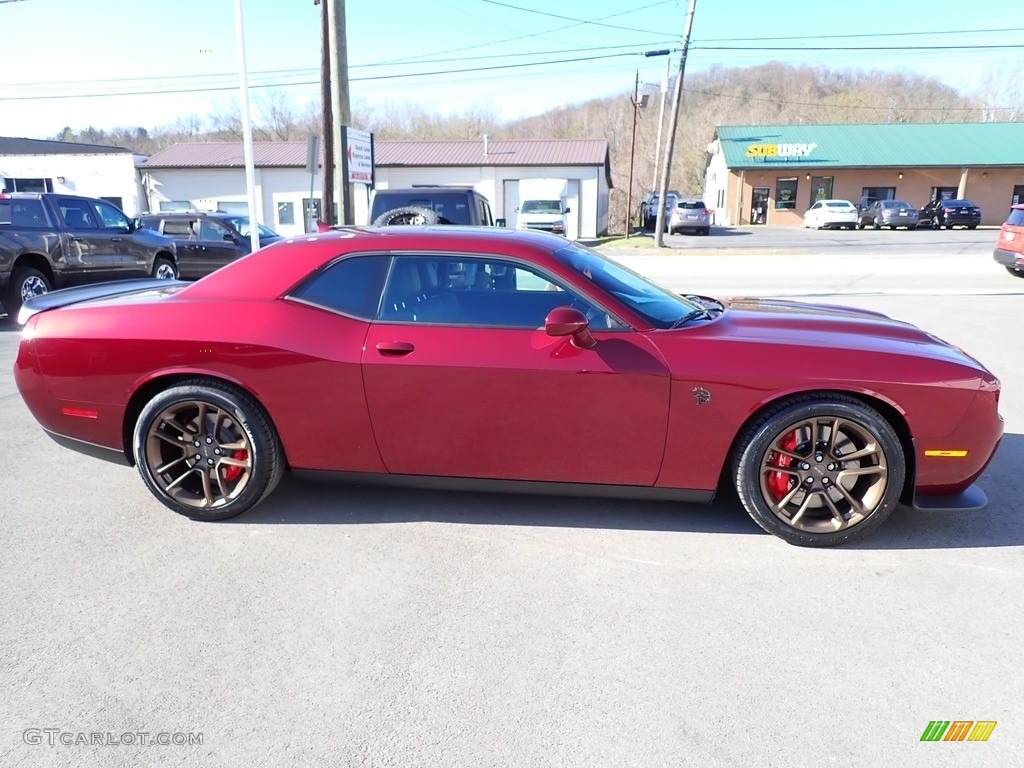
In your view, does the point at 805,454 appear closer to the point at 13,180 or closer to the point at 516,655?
the point at 516,655

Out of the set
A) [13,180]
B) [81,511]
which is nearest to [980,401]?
[81,511]

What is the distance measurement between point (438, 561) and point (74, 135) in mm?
118917

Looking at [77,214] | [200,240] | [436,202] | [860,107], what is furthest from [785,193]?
[77,214]

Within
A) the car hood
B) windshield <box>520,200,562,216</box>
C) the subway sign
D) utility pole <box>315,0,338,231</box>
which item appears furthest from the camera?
the subway sign

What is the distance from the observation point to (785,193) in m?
44.3

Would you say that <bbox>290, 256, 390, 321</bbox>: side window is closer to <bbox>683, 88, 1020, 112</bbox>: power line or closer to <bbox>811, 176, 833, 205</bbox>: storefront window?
<bbox>811, 176, 833, 205</bbox>: storefront window

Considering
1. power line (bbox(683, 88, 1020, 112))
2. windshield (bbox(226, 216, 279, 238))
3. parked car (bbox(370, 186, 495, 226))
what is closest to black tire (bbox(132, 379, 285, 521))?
parked car (bbox(370, 186, 495, 226))

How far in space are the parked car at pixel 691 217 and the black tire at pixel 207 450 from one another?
3481 centimetres

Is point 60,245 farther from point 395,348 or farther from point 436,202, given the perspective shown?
point 395,348

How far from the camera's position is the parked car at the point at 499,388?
11.0 feet

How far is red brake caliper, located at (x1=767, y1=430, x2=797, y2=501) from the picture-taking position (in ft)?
11.2

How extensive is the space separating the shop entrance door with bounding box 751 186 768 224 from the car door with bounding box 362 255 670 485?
148ft

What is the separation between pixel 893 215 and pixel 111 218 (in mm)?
37128

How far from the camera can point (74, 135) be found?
326 ft
